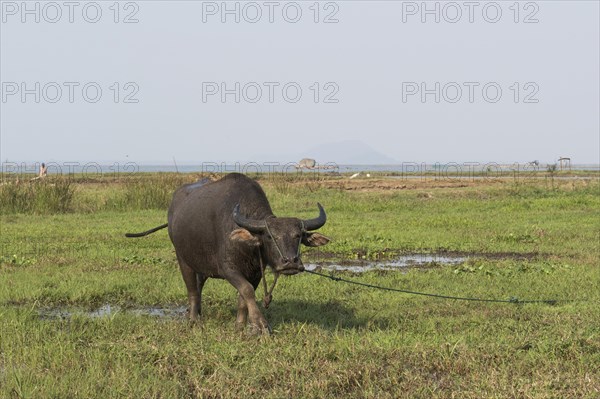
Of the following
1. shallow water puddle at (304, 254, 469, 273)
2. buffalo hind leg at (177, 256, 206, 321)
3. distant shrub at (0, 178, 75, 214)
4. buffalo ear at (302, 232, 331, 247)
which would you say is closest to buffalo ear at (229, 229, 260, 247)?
buffalo ear at (302, 232, 331, 247)

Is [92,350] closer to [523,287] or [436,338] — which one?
[436,338]

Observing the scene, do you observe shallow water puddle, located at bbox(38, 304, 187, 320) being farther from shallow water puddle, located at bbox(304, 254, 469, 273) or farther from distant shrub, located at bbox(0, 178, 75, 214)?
distant shrub, located at bbox(0, 178, 75, 214)

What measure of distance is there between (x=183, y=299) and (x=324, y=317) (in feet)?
6.69

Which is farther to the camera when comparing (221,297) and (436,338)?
(221,297)

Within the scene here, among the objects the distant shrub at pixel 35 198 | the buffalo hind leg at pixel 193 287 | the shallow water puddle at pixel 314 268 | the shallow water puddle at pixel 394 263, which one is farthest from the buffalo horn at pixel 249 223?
the distant shrub at pixel 35 198

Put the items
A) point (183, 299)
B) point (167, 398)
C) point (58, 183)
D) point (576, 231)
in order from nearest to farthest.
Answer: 1. point (167, 398)
2. point (183, 299)
3. point (576, 231)
4. point (58, 183)

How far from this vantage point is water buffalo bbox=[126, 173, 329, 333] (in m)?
7.05

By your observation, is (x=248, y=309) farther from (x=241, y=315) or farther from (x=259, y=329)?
(x=241, y=315)

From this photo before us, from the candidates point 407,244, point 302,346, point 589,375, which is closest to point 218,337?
point 302,346

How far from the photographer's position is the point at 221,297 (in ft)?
32.3

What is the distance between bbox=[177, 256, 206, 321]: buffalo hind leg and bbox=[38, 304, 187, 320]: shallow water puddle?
0.37 metres

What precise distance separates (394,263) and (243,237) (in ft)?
20.6

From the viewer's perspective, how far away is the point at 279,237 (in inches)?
275

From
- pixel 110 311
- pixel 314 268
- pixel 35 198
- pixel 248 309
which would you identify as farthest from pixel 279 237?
pixel 35 198
